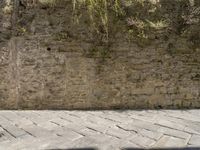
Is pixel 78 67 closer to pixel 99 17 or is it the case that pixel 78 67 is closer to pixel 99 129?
pixel 99 17

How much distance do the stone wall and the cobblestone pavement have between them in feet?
1.10

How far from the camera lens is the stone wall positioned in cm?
576

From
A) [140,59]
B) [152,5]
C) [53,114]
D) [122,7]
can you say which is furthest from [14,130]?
[152,5]

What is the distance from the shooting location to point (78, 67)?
580 cm

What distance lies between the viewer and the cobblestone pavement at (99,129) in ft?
11.6

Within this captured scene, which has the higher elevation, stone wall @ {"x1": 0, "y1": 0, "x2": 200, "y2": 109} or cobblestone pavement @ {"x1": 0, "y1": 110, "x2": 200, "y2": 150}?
stone wall @ {"x1": 0, "y1": 0, "x2": 200, "y2": 109}

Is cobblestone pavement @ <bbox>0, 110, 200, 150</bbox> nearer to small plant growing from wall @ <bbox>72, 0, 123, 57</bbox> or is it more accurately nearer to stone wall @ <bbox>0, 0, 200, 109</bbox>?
stone wall @ <bbox>0, 0, 200, 109</bbox>

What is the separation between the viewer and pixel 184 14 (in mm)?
6098

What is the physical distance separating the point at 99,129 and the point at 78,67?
1.87m

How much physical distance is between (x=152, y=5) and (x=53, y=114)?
295cm

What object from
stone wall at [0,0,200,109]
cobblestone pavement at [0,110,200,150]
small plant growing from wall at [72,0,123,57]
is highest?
small plant growing from wall at [72,0,123,57]

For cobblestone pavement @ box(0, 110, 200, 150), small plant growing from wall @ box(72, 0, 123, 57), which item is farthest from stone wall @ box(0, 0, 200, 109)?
cobblestone pavement @ box(0, 110, 200, 150)

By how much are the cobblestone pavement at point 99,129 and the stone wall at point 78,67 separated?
334 mm

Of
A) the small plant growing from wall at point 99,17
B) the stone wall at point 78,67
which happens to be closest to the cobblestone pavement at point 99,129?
the stone wall at point 78,67
